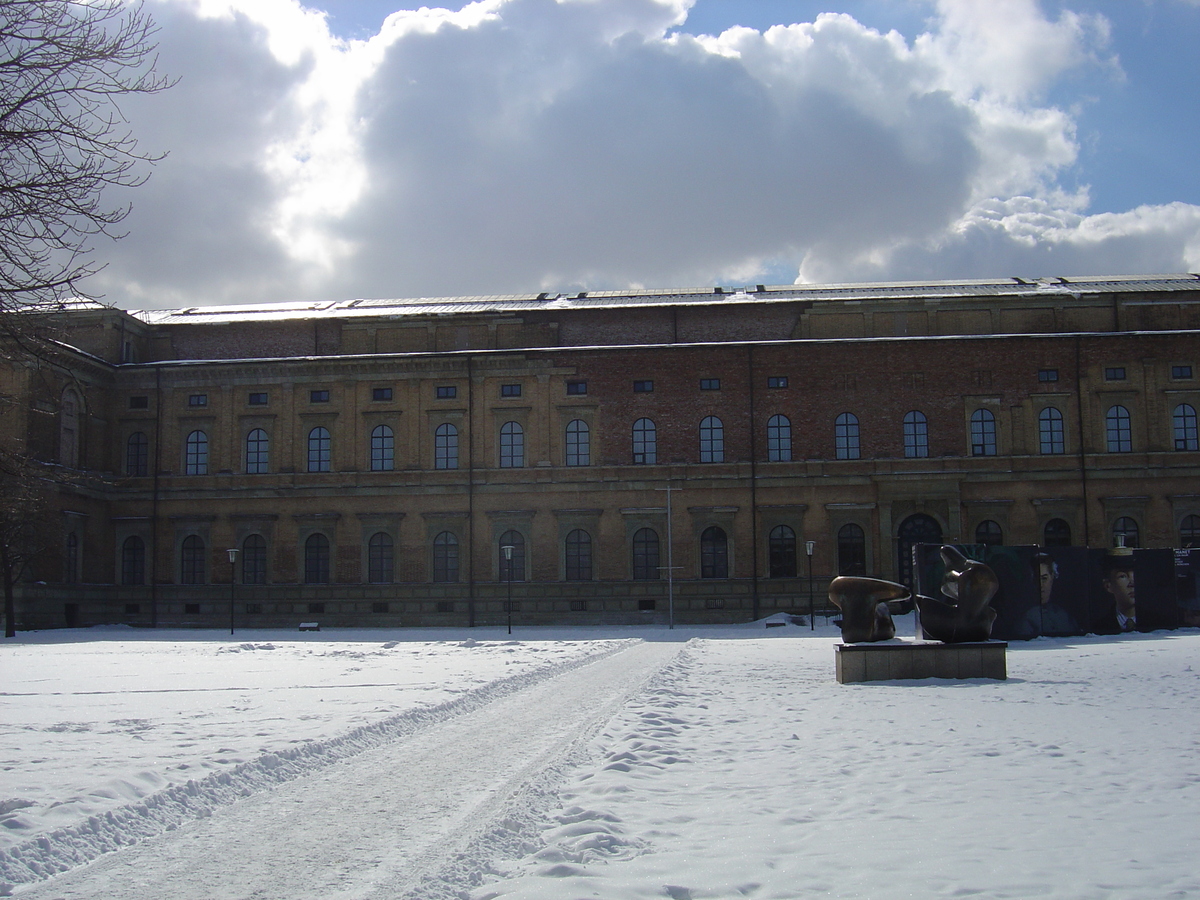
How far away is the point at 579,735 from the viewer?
13.2 metres

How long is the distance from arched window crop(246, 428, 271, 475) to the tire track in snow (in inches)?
1465

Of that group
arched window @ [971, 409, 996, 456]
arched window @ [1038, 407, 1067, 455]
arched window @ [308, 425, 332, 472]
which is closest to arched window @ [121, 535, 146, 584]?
arched window @ [308, 425, 332, 472]

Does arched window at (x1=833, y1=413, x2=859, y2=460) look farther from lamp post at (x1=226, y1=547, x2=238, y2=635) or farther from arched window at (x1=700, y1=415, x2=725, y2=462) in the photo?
lamp post at (x1=226, y1=547, x2=238, y2=635)

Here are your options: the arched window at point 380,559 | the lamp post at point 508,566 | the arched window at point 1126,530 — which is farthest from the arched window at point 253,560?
the arched window at point 1126,530

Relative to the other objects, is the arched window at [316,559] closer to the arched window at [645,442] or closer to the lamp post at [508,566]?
the lamp post at [508,566]

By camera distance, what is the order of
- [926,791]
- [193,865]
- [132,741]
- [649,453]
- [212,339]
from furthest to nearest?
[212,339] < [649,453] < [132,741] < [926,791] < [193,865]

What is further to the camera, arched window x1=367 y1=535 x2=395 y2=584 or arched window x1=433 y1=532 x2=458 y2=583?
arched window x1=367 y1=535 x2=395 y2=584

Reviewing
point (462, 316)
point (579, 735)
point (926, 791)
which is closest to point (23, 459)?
point (579, 735)

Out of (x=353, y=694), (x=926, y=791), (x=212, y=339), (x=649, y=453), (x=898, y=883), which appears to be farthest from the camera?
(x=212, y=339)

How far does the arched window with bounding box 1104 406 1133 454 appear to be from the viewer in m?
46.4

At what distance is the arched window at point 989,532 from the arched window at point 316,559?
2681 cm

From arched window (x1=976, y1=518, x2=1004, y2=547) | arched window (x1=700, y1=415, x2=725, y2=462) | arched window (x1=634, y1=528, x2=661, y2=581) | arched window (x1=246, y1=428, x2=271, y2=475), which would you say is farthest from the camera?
arched window (x1=246, y1=428, x2=271, y2=475)

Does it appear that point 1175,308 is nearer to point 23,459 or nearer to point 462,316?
point 462,316

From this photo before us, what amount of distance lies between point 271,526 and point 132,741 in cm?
3667
